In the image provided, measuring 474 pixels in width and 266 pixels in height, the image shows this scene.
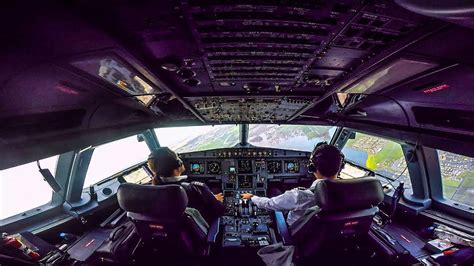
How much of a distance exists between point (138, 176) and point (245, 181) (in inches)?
78.8

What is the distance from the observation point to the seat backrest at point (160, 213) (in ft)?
6.51

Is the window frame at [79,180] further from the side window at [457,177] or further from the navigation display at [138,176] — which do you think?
the side window at [457,177]

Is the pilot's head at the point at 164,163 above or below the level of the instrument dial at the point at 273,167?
above

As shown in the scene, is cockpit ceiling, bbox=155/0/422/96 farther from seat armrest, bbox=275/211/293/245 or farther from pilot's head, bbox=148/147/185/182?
seat armrest, bbox=275/211/293/245

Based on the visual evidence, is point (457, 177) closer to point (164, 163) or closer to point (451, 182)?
point (451, 182)

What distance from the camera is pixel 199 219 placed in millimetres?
2697

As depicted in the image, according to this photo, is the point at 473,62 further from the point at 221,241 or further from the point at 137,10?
the point at 221,241

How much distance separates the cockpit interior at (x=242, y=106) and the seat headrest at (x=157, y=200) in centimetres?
1

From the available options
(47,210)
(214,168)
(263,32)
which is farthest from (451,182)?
(47,210)

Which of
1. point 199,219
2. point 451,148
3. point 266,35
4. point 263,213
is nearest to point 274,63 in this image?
point 266,35

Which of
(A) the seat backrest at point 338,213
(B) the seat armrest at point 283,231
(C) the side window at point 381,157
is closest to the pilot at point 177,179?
(B) the seat armrest at point 283,231

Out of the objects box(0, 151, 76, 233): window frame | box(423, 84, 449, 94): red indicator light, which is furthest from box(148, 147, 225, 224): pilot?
box(423, 84, 449, 94): red indicator light

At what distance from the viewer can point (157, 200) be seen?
1980 mm

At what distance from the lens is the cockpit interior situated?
959mm
